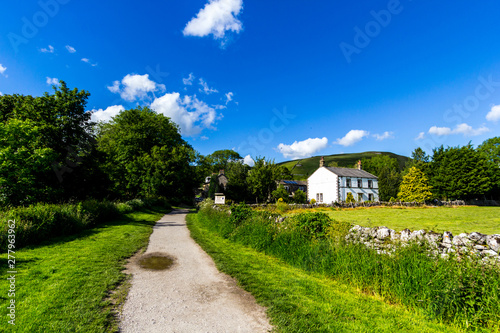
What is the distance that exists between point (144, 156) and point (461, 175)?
51.6m

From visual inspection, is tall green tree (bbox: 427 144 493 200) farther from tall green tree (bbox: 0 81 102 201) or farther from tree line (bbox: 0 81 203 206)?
tall green tree (bbox: 0 81 102 201)

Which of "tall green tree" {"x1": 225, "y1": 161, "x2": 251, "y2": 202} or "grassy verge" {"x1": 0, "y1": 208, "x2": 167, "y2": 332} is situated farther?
"tall green tree" {"x1": 225, "y1": 161, "x2": 251, "y2": 202}

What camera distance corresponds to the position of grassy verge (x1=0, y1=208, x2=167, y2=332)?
3.70m

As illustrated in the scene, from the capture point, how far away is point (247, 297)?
5105 millimetres

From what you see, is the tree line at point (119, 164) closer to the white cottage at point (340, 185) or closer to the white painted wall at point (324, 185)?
the white cottage at point (340, 185)

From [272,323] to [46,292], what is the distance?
4.73 meters

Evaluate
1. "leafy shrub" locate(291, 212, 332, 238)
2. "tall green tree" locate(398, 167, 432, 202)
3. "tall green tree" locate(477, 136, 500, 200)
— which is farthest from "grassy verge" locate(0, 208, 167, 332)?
"tall green tree" locate(477, 136, 500, 200)

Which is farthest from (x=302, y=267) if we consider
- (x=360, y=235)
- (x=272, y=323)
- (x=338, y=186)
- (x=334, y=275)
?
(x=338, y=186)

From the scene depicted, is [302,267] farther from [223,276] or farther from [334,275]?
[223,276]

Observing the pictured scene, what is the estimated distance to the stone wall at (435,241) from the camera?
461 cm

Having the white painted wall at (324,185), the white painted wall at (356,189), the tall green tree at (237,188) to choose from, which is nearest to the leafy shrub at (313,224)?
the tall green tree at (237,188)

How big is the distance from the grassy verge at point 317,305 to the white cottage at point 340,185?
35.9 m

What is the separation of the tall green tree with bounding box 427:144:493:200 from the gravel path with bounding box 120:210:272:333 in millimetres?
49120

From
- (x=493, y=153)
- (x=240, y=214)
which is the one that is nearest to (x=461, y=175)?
(x=493, y=153)
